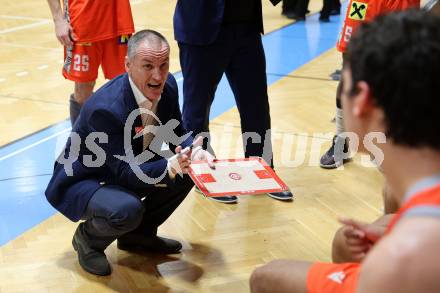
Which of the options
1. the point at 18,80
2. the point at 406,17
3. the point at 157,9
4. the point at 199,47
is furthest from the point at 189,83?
the point at 157,9

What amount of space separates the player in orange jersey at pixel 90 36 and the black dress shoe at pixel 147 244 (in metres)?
1.34

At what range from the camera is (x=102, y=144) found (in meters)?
2.95

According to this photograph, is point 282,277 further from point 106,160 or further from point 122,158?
point 106,160

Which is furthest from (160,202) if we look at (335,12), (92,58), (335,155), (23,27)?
(335,12)

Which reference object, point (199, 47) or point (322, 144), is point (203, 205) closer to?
point (199, 47)

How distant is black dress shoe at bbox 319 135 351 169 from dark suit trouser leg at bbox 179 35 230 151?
0.94m

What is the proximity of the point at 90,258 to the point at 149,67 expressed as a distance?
92 cm

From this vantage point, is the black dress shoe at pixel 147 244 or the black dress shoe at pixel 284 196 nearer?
the black dress shoe at pixel 147 244

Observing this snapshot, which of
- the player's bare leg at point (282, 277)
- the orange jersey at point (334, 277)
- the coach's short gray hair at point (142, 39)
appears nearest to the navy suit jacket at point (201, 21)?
the coach's short gray hair at point (142, 39)

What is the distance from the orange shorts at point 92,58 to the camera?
4215mm

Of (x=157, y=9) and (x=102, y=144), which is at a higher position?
(x=102, y=144)

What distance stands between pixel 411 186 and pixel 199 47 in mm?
2427

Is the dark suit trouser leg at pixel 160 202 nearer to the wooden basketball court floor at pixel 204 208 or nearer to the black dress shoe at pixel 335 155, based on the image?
the wooden basketball court floor at pixel 204 208

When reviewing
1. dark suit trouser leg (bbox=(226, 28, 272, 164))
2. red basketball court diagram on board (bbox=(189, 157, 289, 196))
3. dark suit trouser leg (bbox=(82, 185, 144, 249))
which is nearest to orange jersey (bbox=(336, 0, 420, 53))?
dark suit trouser leg (bbox=(226, 28, 272, 164))
